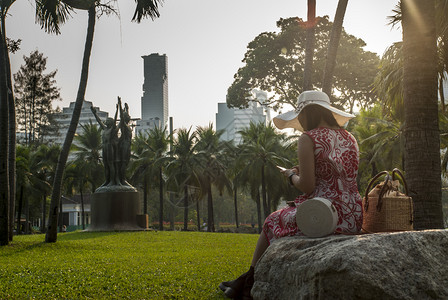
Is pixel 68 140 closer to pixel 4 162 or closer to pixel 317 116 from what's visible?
pixel 4 162

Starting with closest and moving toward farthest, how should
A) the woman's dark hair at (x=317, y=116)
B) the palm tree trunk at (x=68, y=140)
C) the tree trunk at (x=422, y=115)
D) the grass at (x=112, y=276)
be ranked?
1. the woman's dark hair at (x=317, y=116)
2. the grass at (x=112, y=276)
3. the tree trunk at (x=422, y=115)
4. the palm tree trunk at (x=68, y=140)

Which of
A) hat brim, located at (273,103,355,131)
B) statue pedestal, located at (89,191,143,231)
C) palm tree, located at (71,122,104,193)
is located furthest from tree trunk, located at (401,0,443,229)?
palm tree, located at (71,122,104,193)

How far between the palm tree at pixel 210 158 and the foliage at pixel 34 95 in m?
15.7

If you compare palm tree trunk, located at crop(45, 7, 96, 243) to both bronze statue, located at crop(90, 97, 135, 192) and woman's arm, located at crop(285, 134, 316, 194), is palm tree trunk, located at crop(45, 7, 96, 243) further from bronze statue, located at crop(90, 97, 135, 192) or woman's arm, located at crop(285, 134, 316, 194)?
woman's arm, located at crop(285, 134, 316, 194)

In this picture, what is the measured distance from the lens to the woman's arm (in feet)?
14.1

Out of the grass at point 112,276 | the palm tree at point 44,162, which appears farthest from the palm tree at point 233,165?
the grass at point 112,276

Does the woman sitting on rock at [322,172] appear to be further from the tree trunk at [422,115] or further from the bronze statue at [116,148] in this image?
the bronze statue at [116,148]

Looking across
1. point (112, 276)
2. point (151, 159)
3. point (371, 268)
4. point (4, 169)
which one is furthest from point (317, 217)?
point (151, 159)

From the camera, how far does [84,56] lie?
1527cm

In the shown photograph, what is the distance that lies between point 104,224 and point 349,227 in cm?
2128

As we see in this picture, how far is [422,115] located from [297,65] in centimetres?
2991

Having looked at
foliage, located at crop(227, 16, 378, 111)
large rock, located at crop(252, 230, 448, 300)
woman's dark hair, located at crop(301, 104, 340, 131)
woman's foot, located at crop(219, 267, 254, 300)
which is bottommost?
woman's foot, located at crop(219, 267, 254, 300)

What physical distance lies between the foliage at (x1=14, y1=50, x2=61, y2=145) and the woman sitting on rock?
157 feet

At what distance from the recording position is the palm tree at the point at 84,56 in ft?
47.9
